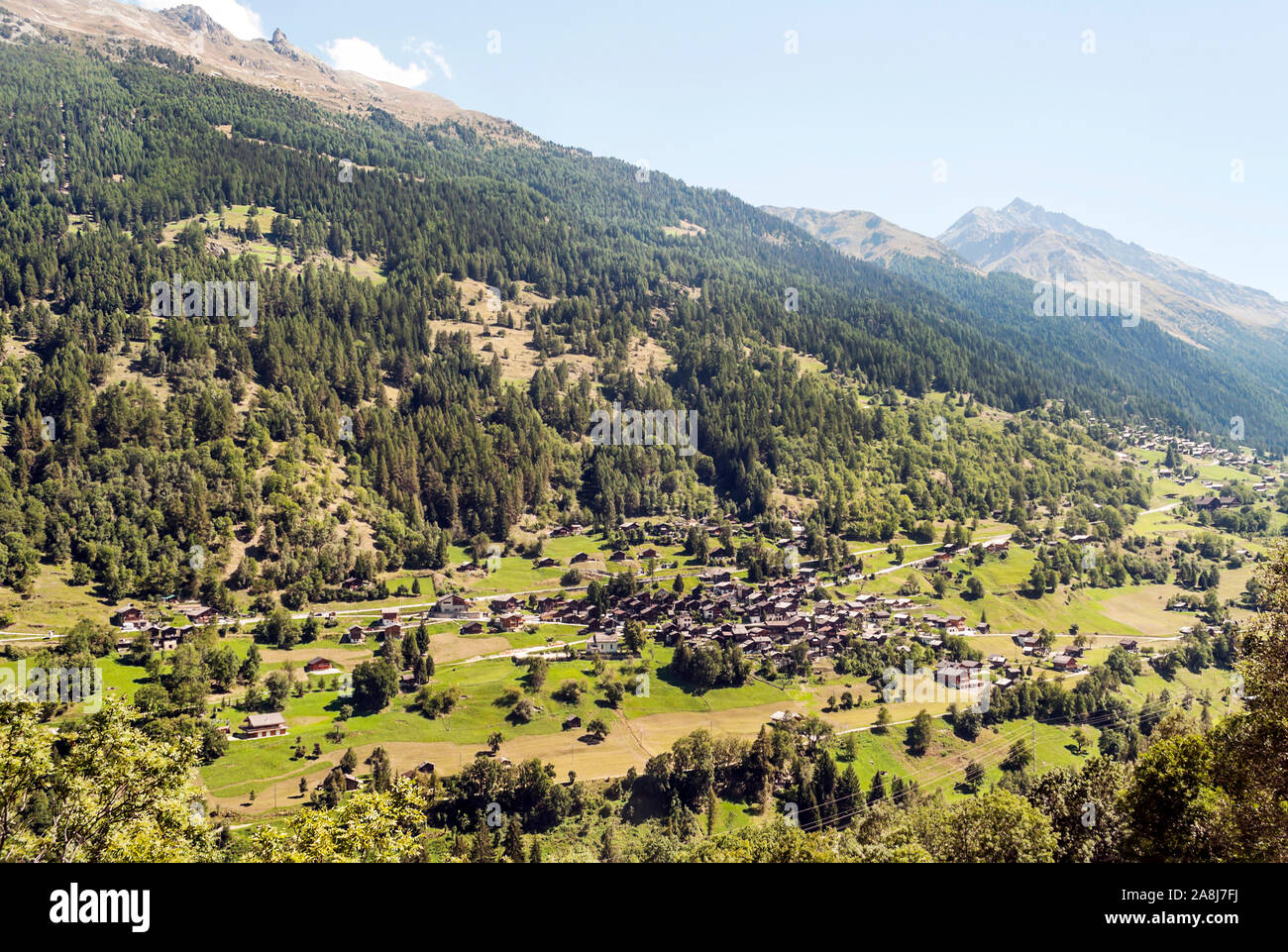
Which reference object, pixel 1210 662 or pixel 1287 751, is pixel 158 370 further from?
pixel 1210 662

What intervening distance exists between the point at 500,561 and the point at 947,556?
94.8 m

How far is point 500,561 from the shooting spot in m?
150

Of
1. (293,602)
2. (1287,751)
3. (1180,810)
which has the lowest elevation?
(293,602)

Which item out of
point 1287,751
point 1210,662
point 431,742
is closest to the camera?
Answer: point 1287,751

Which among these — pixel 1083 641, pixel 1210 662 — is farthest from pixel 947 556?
pixel 1210 662

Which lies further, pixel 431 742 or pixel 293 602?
pixel 293 602

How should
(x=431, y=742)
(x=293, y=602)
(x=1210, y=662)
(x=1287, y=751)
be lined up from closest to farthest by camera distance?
(x=1287, y=751) < (x=431, y=742) < (x=293, y=602) < (x=1210, y=662)

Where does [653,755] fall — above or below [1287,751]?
below

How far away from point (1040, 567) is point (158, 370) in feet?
626
